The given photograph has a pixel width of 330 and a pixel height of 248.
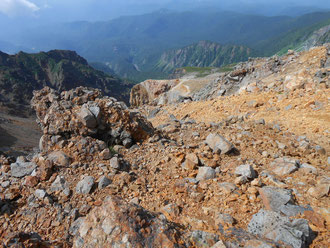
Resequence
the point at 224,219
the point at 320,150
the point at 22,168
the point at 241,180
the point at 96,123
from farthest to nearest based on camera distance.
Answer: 1. the point at 96,123
2. the point at 320,150
3. the point at 22,168
4. the point at 241,180
5. the point at 224,219

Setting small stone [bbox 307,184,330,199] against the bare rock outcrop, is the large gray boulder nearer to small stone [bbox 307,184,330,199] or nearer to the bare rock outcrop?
small stone [bbox 307,184,330,199]

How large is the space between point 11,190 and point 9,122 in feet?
357

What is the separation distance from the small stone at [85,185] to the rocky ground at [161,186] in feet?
0.10

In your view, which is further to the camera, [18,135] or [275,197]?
[18,135]

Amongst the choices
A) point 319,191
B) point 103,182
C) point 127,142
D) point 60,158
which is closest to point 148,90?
point 127,142

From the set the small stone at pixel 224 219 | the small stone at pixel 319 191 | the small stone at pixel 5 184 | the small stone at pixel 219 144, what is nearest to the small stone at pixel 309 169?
the small stone at pixel 319 191

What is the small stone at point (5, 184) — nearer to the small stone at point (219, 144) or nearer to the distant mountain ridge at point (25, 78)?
the small stone at point (219, 144)

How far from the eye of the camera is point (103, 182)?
6.54 meters

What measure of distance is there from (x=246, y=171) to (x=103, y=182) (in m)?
4.19

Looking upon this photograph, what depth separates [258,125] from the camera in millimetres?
11156


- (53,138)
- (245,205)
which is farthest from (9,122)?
(245,205)

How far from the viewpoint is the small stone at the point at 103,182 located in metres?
6.47

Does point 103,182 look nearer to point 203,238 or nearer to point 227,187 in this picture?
point 203,238

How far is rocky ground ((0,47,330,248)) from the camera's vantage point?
4512 millimetres
